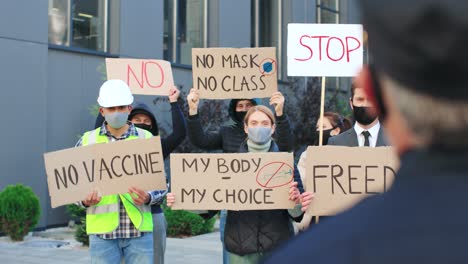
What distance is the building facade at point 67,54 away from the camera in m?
12.2

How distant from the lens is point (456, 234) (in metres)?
1.07

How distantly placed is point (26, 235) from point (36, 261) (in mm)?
2334

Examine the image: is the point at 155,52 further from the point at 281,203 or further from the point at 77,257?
the point at 281,203

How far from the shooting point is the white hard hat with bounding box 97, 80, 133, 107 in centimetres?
475

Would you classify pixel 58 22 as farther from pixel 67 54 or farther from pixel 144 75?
pixel 144 75

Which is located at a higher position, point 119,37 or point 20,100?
point 119,37

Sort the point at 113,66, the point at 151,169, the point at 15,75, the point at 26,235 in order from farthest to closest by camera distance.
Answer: the point at 15,75 → the point at 26,235 → the point at 113,66 → the point at 151,169

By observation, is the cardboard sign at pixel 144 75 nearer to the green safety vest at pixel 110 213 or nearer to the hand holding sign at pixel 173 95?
the hand holding sign at pixel 173 95

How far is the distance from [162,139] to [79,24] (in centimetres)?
920

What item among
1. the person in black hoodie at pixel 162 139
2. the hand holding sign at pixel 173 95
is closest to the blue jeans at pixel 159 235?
the person in black hoodie at pixel 162 139

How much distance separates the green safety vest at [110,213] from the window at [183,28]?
11429mm

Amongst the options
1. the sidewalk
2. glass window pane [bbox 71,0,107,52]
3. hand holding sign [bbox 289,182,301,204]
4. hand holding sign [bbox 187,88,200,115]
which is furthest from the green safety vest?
glass window pane [bbox 71,0,107,52]

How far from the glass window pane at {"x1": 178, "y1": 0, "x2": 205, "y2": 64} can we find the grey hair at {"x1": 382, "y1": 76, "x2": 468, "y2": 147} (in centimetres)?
1560

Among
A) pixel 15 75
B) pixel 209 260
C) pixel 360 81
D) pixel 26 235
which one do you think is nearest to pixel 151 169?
pixel 360 81
